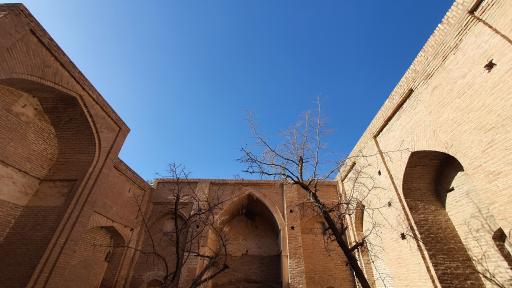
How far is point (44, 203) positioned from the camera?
702 cm

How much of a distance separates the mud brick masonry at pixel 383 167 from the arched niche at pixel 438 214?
0.03 metres

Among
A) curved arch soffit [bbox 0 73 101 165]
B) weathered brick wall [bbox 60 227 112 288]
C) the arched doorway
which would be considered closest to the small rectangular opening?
curved arch soffit [bbox 0 73 101 165]

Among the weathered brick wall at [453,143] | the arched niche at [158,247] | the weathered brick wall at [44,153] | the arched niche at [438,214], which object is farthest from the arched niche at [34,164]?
the arched niche at [438,214]

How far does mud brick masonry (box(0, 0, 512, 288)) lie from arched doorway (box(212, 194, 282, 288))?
188cm

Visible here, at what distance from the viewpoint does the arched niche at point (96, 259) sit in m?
7.91

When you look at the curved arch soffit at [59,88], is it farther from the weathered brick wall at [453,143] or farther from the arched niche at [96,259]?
the weathered brick wall at [453,143]

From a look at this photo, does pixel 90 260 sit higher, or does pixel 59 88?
pixel 59 88

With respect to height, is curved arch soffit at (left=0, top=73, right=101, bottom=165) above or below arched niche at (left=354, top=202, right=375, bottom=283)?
above

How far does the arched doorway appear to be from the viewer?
11281 millimetres

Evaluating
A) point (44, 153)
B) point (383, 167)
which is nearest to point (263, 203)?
point (383, 167)

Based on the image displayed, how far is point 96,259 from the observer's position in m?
8.89

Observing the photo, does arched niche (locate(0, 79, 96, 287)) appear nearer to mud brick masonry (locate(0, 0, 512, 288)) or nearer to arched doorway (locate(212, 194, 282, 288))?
mud brick masonry (locate(0, 0, 512, 288))

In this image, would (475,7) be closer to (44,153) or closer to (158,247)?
(44,153)

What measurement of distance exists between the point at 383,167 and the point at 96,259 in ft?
33.4
